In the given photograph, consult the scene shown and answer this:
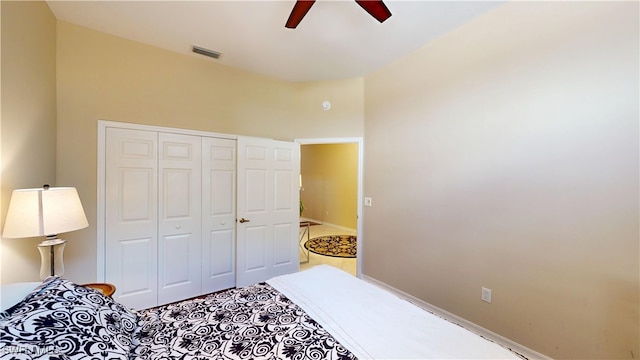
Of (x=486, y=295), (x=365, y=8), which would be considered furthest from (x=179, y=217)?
(x=486, y=295)

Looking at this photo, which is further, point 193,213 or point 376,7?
point 193,213

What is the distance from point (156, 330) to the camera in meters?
1.23

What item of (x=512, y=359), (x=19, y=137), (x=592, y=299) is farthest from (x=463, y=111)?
(x=19, y=137)

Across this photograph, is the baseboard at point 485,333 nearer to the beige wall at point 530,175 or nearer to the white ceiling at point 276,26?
the beige wall at point 530,175

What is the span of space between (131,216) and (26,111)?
1163 millimetres

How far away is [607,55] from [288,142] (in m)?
2.94

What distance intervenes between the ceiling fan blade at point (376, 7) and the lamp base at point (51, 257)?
8.38ft

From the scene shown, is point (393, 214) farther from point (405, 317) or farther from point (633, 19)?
point (633, 19)

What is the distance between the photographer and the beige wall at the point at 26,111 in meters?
1.50

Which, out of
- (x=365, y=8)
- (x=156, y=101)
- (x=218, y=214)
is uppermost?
(x=365, y=8)

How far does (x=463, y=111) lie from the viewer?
235 cm

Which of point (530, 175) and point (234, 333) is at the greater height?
point (530, 175)

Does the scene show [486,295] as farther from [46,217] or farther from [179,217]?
[46,217]

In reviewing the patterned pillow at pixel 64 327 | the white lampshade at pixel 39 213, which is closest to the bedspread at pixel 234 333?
the patterned pillow at pixel 64 327
